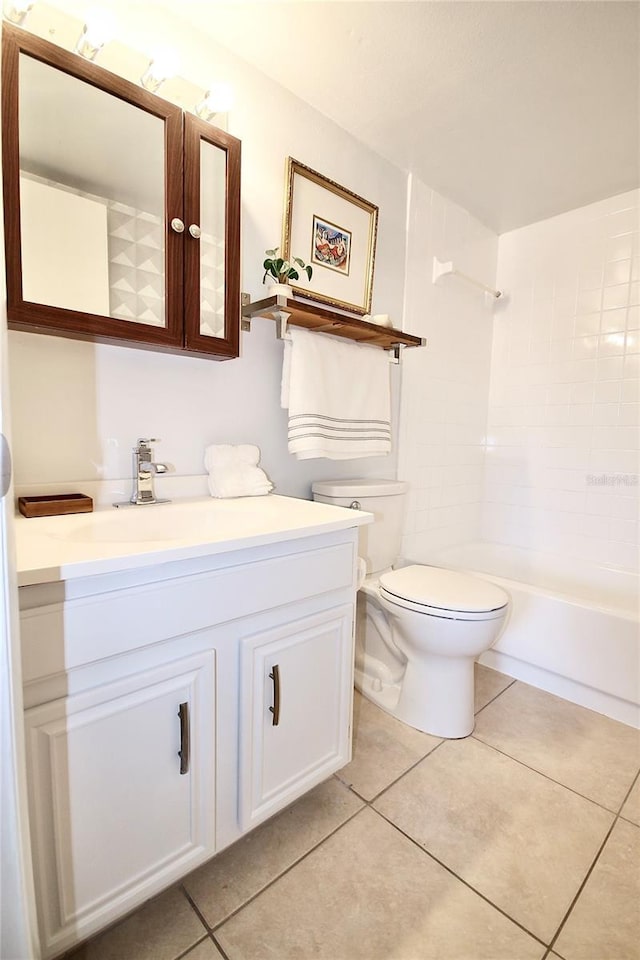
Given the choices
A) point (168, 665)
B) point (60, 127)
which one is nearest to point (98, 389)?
point (60, 127)

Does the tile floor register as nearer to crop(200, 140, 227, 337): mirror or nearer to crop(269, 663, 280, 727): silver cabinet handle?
crop(269, 663, 280, 727): silver cabinet handle

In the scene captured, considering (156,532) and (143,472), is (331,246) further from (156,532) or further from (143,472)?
(156,532)

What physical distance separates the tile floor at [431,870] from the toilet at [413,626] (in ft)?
0.44

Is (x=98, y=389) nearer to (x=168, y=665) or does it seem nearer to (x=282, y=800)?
(x=168, y=665)

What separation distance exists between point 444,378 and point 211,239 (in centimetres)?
140

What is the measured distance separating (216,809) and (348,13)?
2009mm

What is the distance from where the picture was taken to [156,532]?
46.2 inches

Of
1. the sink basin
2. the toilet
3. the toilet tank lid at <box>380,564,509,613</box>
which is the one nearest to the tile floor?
the toilet

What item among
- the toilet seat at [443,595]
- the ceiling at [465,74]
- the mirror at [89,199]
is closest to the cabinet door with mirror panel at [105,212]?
the mirror at [89,199]

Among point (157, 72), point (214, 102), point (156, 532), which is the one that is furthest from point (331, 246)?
point (156, 532)

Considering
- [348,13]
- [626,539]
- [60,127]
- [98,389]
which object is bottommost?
[626,539]

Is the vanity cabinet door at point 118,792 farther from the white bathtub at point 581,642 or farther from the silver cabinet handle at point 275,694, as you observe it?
the white bathtub at point 581,642

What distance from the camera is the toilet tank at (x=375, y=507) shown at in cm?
166

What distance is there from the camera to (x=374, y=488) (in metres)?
1.72
